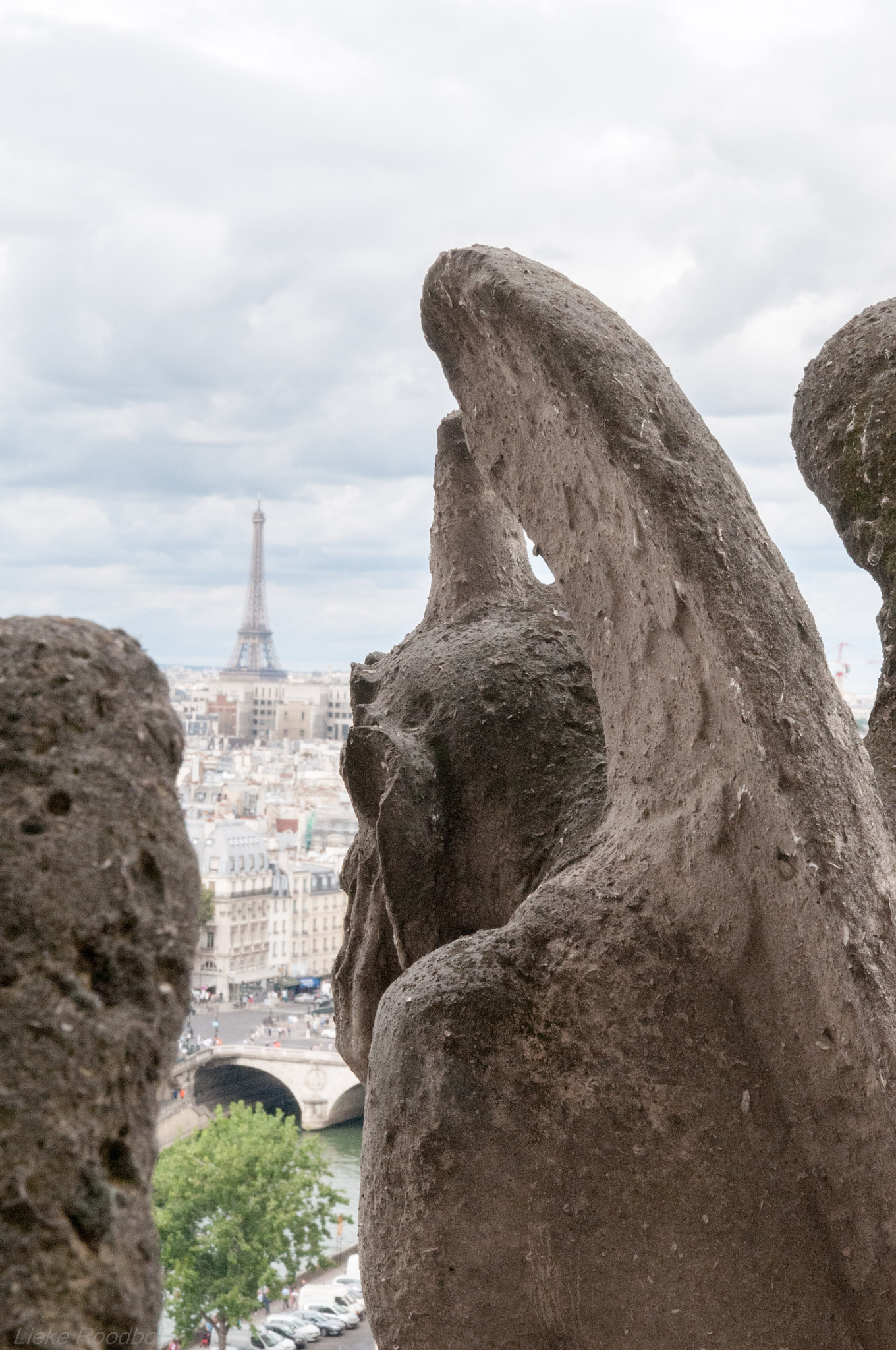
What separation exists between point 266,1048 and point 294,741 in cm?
3642

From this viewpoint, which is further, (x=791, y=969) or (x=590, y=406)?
(x=590, y=406)

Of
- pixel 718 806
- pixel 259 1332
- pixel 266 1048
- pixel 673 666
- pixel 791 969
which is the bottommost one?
pixel 259 1332

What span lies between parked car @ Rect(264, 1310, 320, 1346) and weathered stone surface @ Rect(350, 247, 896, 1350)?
57.3ft

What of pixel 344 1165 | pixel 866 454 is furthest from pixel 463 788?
pixel 344 1165

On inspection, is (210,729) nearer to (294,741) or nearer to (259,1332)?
(294,741)

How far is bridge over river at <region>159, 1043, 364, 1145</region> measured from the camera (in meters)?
24.8

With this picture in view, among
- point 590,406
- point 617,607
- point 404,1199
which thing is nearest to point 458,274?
point 590,406

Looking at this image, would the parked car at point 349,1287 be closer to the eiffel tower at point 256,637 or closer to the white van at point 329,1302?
the white van at point 329,1302

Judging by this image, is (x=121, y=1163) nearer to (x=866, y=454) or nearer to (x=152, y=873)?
(x=152, y=873)

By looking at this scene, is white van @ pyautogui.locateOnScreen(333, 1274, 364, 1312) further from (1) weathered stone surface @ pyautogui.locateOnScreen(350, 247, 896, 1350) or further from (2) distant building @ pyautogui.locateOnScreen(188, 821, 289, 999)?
(1) weathered stone surface @ pyautogui.locateOnScreen(350, 247, 896, 1350)

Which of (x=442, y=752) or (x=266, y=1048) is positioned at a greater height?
(x=442, y=752)

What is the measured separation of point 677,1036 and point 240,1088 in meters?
26.9

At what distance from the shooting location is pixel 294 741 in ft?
204

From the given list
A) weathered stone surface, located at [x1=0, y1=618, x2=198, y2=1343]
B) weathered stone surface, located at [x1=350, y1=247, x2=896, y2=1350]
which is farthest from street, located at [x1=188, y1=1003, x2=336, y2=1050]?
weathered stone surface, located at [x1=0, y1=618, x2=198, y2=1343]
